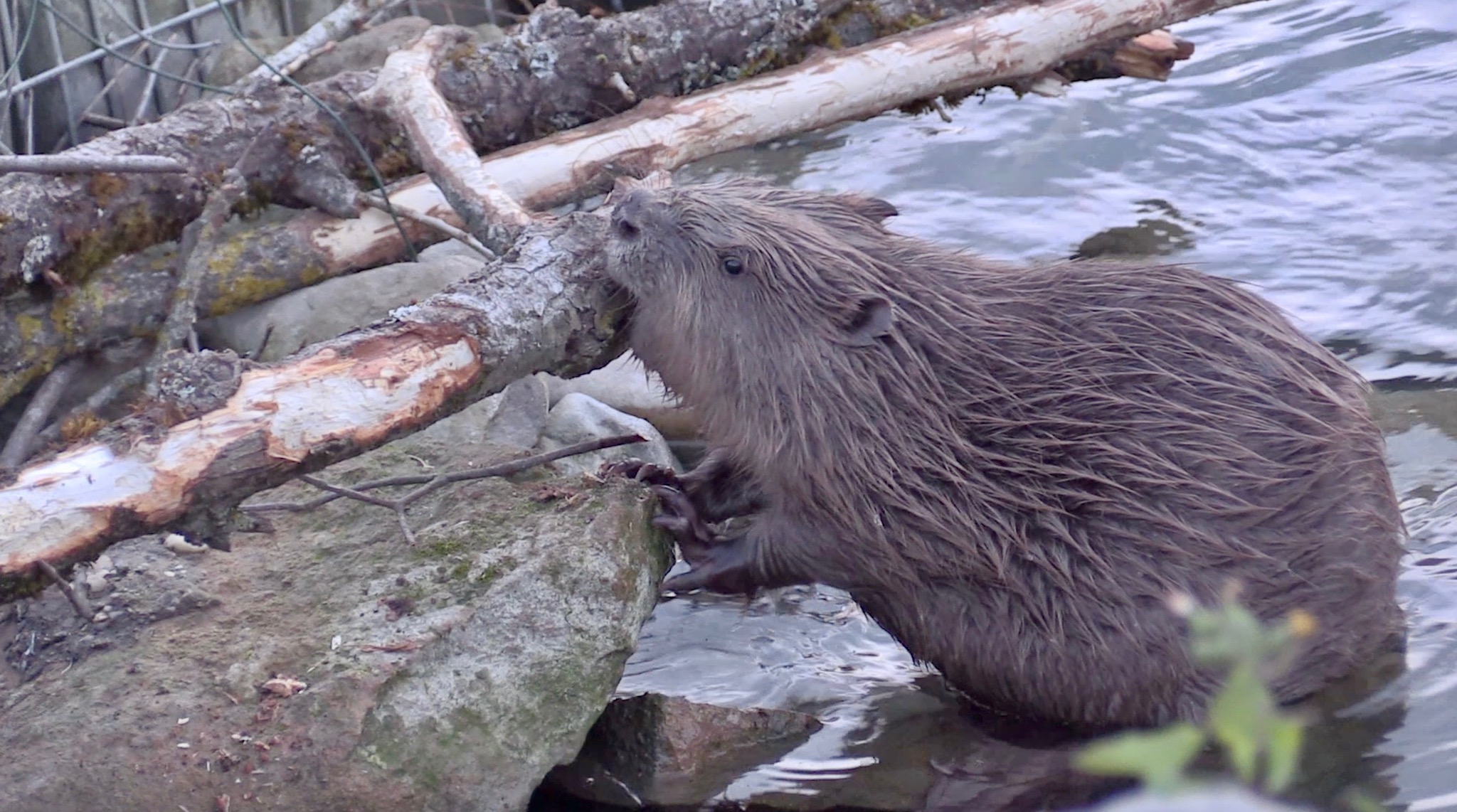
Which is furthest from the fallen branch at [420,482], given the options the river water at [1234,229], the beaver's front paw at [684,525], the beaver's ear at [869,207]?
the beaver's ear at [869,207]

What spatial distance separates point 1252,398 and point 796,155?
3.99m

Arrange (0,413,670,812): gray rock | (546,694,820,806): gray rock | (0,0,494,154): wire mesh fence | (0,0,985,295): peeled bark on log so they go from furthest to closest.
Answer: (0,0,494,154): wire mesh fence → (0,0,985,295): peeled bark on log → (546,694,820,806): gray rock → (0,413,670,812): gray rock

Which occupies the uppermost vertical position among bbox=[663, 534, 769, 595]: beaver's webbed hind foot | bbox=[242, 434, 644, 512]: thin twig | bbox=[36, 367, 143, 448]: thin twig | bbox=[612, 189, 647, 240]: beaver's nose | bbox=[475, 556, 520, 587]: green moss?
bbox=[612, 189, 647, 240]: beaver's nose

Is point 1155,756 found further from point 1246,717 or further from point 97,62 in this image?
point 97,62

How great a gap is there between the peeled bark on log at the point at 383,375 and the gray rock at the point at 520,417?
65 cm

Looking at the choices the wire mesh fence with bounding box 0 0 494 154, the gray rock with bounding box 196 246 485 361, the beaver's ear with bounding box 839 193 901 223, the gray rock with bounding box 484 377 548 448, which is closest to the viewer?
the beaver's ear with bounding box 839 193 901 223

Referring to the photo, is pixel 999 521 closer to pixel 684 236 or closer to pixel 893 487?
pixel 893 487

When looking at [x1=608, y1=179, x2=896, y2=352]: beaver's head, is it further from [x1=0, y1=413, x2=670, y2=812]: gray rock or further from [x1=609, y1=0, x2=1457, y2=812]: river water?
[x1=609, y1=0, x2=1457, y2=812]: river water

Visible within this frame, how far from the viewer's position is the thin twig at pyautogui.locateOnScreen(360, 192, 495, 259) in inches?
163

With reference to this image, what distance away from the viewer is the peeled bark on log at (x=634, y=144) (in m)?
3.98

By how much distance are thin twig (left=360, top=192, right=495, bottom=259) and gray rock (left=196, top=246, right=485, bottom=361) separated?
283 millimetres

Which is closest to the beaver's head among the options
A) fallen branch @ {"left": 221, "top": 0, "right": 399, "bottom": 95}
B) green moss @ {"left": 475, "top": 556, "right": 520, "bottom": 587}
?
green moss @ {"left": 475, "top": 556, "right": 520, "bottom": 587}

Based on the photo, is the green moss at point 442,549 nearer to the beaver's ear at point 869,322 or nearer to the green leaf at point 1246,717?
the beaver's ear at point 869,322

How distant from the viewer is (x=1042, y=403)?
3.02 metres
